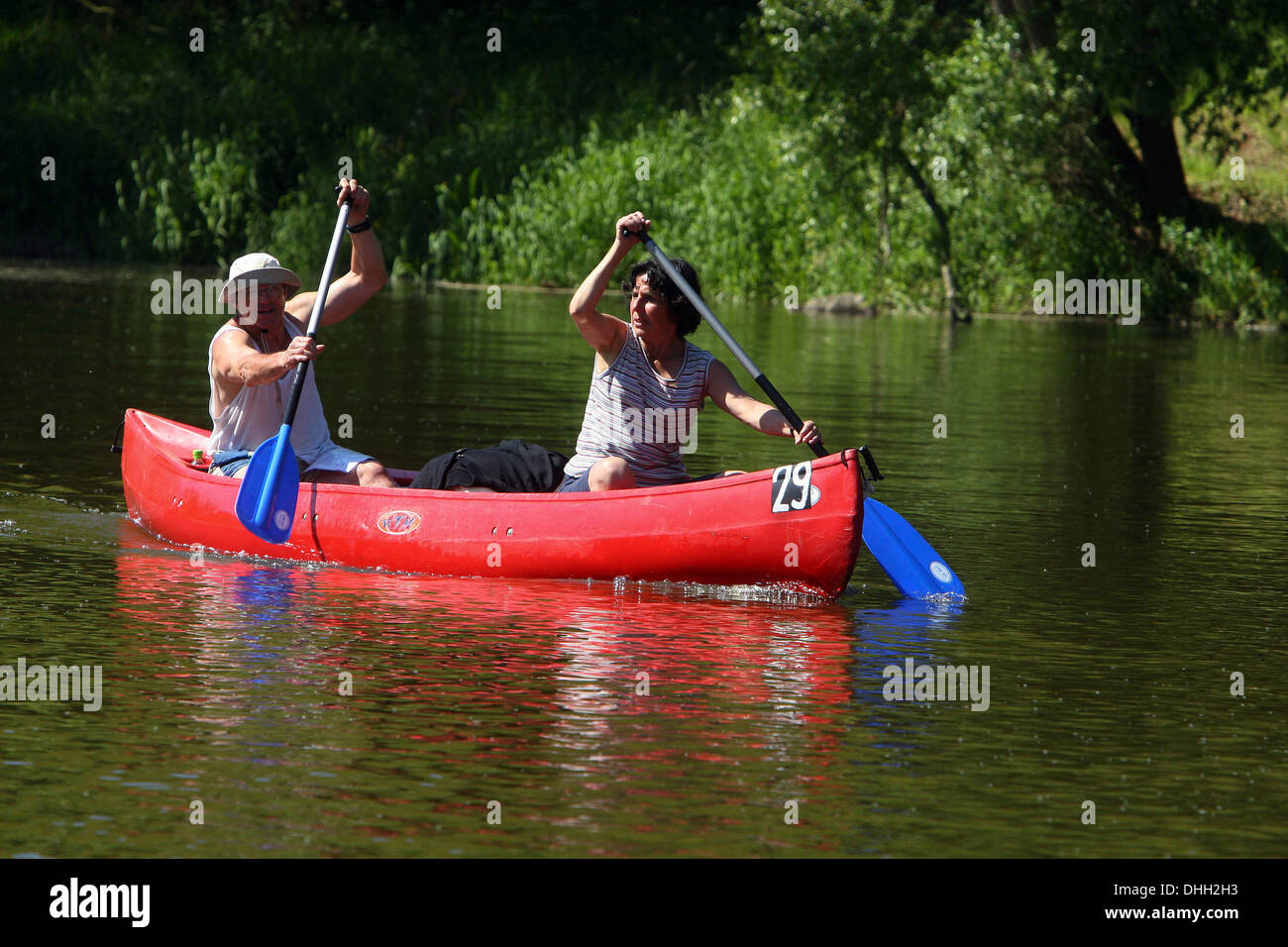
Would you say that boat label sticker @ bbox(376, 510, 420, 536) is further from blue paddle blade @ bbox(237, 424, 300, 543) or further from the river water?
blue paddle blade @ bbox(237, 424, 300, 543)

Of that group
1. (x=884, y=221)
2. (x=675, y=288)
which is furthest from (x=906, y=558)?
(x=884, y=221)

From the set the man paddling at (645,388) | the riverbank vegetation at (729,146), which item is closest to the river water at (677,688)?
the man paddling at (645,388)

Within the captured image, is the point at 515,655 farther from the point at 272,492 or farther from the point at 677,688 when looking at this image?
the point at 272,492

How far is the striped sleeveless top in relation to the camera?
7.41m

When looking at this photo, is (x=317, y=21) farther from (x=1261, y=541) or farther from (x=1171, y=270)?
(x=1261, y=541)

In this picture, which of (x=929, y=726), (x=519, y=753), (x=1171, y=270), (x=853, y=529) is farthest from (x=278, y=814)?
(x=1171, y=270)

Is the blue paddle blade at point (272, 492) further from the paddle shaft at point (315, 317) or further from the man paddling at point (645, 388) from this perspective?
the man paddling at point (645, 388)

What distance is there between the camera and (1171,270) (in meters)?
25.1

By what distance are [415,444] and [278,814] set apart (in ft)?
22.4

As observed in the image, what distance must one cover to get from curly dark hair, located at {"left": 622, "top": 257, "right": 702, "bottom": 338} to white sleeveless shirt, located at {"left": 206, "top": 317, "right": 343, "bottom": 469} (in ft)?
4.82

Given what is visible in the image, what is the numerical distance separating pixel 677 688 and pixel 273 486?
2392mm

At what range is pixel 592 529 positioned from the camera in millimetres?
7234

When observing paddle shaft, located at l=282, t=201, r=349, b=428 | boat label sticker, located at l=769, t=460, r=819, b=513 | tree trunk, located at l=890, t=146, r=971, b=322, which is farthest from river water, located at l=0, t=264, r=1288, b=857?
tree trunk, located at l=890, t=146, r=971, b=322
